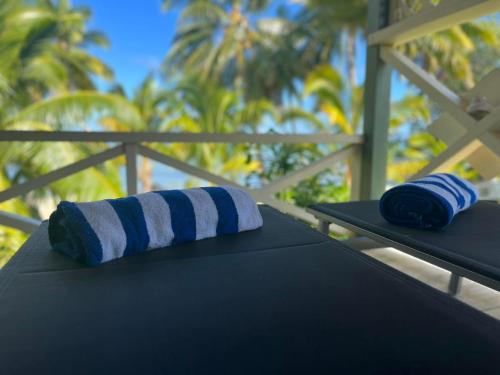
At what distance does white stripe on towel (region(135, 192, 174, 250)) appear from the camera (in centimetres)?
121

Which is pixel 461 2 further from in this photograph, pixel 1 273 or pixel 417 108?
pixel 417 108

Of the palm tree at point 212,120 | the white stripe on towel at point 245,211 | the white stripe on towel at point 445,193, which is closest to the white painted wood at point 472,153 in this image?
the white stripe on towel at point 445,193

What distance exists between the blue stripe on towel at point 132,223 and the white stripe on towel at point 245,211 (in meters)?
0.37

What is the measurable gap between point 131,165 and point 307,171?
1.28 m

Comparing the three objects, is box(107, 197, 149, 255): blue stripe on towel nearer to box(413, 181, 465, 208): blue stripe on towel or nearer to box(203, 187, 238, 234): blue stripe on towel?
box(203, 187, 238, 234): blue stripe on towel

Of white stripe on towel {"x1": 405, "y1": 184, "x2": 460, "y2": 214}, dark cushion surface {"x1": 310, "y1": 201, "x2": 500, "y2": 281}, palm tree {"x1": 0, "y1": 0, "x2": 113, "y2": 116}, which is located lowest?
dark cushion surface {"x1": 310, "y1": 201, "x2": 500, "y2": 281}

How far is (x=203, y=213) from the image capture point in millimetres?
1333

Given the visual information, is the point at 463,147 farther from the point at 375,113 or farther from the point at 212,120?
the point at 212,120

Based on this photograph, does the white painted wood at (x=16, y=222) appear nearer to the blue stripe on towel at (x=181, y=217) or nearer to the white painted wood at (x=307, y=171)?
the blue stripe on towel at (x=181, y=217)

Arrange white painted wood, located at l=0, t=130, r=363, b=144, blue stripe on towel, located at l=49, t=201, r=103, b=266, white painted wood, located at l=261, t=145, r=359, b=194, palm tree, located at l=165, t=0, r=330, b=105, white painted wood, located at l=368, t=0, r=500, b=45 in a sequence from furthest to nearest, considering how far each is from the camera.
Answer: palm tree, located at l=165, t=0, r=330, b=105 < white painted wood, located at l=261, t=145, r=359, b=194 < white painted wood, located at l=0, t=130, r=363, b=144 < white painted wood, located at l=368, t=0, r=500, b=45 < blue stripe on towel, located at l=49, t=201, r=103, b=266

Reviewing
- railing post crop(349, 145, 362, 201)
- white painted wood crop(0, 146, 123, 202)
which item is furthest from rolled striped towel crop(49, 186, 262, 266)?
railing post crop(349, 145, 362, 201)

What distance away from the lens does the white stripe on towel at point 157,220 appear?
1212 millimetres

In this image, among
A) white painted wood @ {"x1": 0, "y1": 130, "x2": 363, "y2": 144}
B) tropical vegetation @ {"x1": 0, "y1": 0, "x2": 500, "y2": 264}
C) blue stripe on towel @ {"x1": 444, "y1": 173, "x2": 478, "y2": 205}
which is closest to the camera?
blue stripe on towel @ {"x1": 444, "y1": 173, "x2": 478, "y2": 205}

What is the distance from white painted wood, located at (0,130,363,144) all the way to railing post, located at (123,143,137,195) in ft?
0.16
